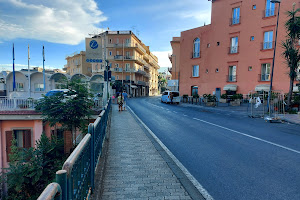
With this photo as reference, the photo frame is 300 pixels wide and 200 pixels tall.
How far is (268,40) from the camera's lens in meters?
22.8

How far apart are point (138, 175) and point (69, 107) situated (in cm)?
627

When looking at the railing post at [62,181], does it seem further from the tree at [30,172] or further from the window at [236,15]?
the window at [236,15]

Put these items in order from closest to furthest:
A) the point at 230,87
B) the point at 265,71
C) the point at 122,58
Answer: the point at 265,71, the point at 230,87, the point at 122,58

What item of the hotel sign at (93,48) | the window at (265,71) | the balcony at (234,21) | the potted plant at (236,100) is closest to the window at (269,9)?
the balcony at (234,21)

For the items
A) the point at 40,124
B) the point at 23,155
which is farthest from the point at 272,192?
the point at 40,124

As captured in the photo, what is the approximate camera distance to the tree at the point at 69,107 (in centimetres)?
914

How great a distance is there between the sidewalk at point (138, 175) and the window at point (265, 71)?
22402 millimetres

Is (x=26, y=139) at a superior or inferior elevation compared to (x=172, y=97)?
inferior

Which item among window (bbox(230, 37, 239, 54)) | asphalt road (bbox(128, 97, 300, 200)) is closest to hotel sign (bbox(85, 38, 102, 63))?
asphalt road (bbox(128, 97, 300, 200))

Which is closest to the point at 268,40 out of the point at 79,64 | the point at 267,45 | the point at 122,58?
the point at 267,45

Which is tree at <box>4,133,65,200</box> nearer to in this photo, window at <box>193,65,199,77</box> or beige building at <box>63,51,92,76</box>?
window at <box>193,65,199,77</box>

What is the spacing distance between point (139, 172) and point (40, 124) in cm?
1309

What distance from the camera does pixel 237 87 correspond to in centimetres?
2511

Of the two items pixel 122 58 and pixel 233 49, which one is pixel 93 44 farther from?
pixel 122 58
